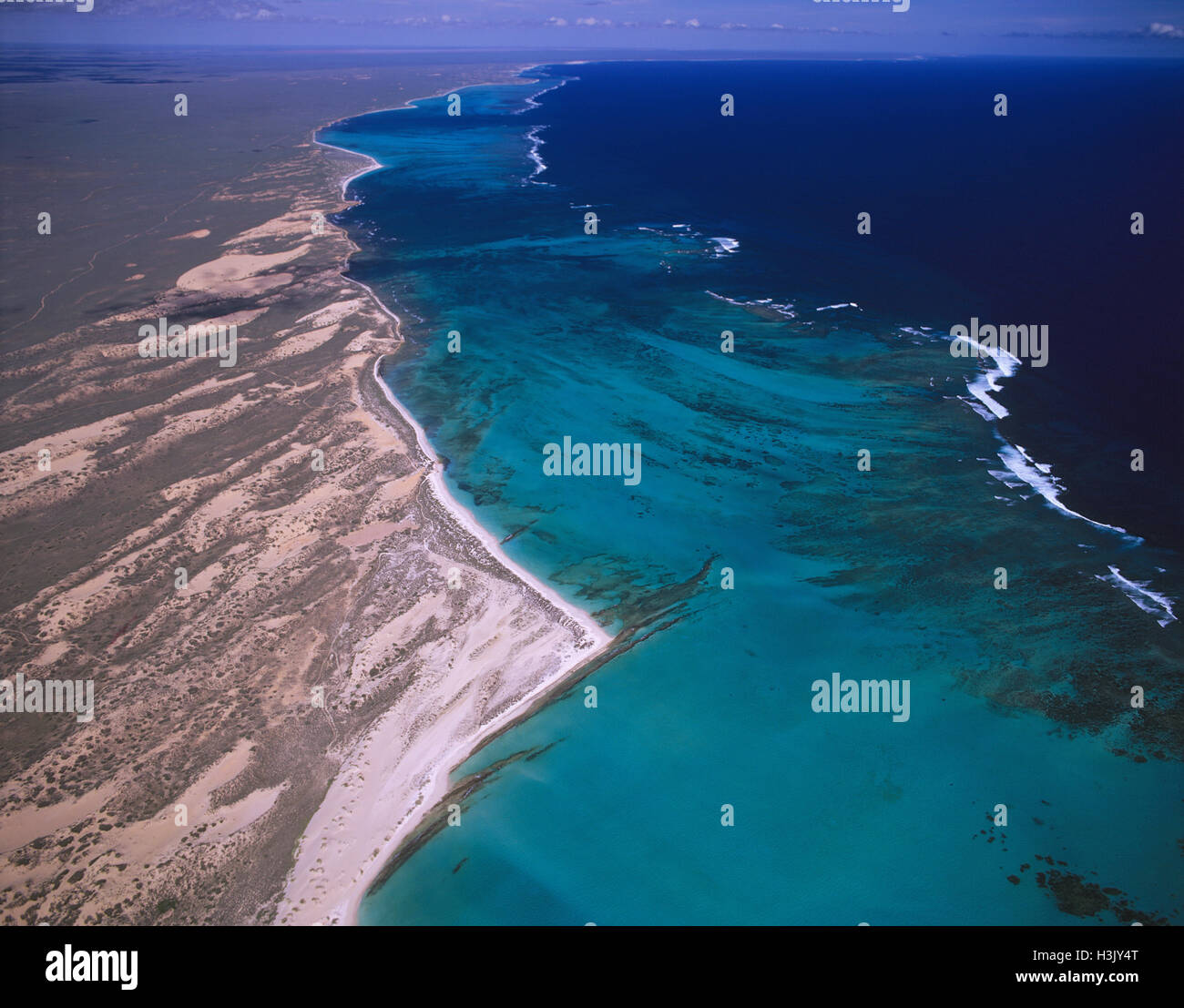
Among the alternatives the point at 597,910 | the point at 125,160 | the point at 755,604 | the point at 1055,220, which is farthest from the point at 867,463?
the point at 125,160

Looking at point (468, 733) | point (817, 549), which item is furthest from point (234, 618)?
point (817, 549)

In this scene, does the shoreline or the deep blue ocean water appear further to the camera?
the deep blue ocean water

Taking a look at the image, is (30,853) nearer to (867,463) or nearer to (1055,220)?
(867,463)

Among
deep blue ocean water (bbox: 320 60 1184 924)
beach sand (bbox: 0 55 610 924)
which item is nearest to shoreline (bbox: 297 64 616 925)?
beach sand (bbox: 0 55 610 924)

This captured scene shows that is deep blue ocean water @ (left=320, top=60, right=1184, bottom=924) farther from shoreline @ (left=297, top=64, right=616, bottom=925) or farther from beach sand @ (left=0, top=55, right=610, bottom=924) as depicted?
beach sand @ (left=0, top=55, right=610, bottom=924)
